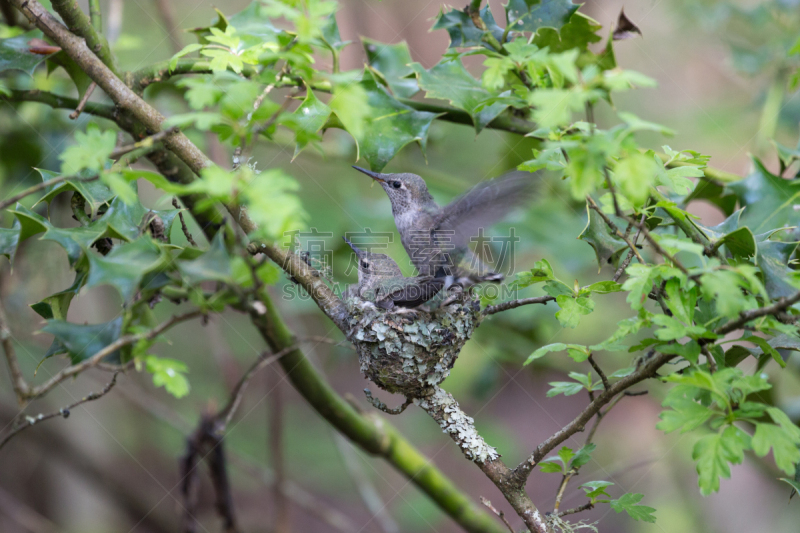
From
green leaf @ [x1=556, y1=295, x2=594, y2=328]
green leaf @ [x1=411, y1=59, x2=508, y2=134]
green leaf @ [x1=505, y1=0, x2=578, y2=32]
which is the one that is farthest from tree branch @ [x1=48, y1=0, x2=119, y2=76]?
green leaf @ [x1=556, y1=295, x2=594, y2=328]

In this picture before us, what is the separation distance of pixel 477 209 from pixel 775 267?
87 cm

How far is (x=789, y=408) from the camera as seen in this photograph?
240 centimetres

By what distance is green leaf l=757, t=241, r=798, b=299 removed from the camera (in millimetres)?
→ 1260

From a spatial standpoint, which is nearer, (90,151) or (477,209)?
(90,151)

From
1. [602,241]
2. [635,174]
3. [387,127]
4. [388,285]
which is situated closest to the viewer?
[635,174]

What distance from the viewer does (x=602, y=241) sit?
1609 millimetres

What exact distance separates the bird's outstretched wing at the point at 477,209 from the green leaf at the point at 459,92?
216 mm

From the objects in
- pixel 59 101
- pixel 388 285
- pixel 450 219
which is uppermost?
pixel 59 101

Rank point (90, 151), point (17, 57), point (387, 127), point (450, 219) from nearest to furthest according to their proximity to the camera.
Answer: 1. point (90, 151)
2. point (17, 57)
3. point (387, 127)
4. point (450, 219)

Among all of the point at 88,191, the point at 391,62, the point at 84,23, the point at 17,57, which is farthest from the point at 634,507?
the point at 17,57

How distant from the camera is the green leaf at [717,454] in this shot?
3.30 ft

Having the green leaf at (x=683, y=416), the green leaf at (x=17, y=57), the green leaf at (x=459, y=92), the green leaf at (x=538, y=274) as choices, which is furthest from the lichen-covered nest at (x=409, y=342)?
the green leaf at (x=17, y=57)

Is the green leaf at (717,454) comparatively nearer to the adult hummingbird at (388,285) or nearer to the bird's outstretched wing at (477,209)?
the bird's outstretched wing at (477,209)

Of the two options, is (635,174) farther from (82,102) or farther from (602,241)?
(82,102)
